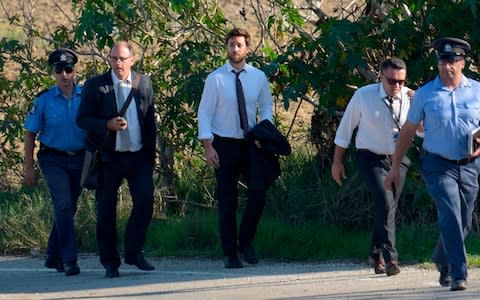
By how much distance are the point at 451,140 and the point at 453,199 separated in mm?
391

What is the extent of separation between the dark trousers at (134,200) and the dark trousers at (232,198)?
1.92 feet

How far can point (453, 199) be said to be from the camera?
859cm

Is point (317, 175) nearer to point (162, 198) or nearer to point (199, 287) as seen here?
point (162, 198)

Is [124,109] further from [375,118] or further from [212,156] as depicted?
[375,118]

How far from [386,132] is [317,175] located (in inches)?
106

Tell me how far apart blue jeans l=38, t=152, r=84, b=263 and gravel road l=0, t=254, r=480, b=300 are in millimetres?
212

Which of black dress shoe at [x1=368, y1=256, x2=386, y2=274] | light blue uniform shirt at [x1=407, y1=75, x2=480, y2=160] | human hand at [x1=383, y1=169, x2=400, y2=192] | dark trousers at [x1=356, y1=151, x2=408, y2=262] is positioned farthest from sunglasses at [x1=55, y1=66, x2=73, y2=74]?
light blue uniform shirt at [x1=407, y1=75, x2=480, y2=160]

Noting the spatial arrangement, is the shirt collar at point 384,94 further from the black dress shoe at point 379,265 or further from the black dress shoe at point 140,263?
the black dress shoe at point 140,263

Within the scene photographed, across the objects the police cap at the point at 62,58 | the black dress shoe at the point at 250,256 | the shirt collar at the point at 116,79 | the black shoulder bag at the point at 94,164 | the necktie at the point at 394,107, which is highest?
the police cap at the point at 62,58

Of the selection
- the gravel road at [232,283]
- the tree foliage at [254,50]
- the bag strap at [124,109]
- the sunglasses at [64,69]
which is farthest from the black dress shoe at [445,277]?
the sunglasses at [64,69]

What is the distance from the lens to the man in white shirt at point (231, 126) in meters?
10.3

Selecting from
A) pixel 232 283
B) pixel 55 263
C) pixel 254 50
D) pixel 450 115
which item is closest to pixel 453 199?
pixel 450 115

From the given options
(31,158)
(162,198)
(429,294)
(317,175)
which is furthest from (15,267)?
(429,294)

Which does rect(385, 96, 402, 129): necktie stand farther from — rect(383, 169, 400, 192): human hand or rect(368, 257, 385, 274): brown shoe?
rect(368, 257, 385, 274): brown shoe
